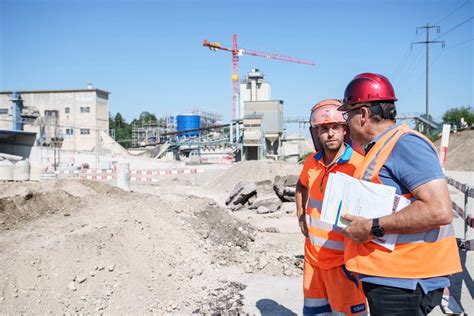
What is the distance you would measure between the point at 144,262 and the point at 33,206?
14.7 feet

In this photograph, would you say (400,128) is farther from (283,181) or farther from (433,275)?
(283,181)

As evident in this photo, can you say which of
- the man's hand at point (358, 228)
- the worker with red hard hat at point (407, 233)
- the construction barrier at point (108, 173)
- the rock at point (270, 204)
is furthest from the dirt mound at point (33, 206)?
the construction barrier at point (108, 173)

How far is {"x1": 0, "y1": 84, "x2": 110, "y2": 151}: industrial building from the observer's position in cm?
4541

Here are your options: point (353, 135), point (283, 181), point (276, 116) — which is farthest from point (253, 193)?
point (276, 116)

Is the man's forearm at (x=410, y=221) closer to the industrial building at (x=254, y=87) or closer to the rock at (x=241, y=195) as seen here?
the rock at (x=241, y=195)

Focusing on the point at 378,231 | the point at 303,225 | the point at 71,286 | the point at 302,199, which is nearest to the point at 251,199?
the point at 71,286

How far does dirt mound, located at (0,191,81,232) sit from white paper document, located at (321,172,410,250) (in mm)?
6556

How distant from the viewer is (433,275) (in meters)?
2.04

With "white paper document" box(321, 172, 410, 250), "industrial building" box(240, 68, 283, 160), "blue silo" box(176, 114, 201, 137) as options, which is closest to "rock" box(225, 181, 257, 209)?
"white paper document" box(321, 172, 410, 250)

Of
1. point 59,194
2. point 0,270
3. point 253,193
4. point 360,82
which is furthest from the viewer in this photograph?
point 253,193

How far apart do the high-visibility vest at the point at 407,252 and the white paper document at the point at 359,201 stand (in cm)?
4

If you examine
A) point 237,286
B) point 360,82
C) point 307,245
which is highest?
point 360,82

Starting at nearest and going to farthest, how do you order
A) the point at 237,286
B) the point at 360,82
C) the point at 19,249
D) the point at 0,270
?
the point at 360,82
the point at 0,270
the point at 19,249
the point at 237,286

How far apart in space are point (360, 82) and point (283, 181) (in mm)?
11799
